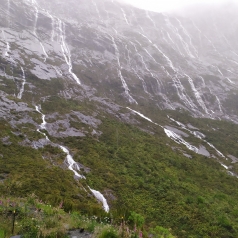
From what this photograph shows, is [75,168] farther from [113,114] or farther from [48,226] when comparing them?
[113,114]

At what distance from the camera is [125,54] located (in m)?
96.1

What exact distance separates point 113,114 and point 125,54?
5218cm

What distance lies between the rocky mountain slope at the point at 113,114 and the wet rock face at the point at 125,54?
0.51m

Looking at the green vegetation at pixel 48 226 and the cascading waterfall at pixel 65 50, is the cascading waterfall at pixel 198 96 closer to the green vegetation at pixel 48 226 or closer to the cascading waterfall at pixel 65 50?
the cascading waterfall at pixel 65 50

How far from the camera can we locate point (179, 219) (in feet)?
63.3

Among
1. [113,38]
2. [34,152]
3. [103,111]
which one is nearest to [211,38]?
[113,38]

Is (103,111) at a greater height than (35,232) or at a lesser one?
lesser

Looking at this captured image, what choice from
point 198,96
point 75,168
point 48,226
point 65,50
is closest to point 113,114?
point 75,168

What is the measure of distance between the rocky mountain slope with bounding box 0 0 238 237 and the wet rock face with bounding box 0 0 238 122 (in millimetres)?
505

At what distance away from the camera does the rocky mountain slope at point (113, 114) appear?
22.9 metres

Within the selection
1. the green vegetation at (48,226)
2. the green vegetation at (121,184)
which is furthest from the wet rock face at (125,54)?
the green vegetation at (48,226)

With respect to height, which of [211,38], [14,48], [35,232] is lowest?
[14,48]

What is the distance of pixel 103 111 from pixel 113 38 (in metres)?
65.7

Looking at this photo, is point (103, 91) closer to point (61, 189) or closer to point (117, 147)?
point (117, 147)
